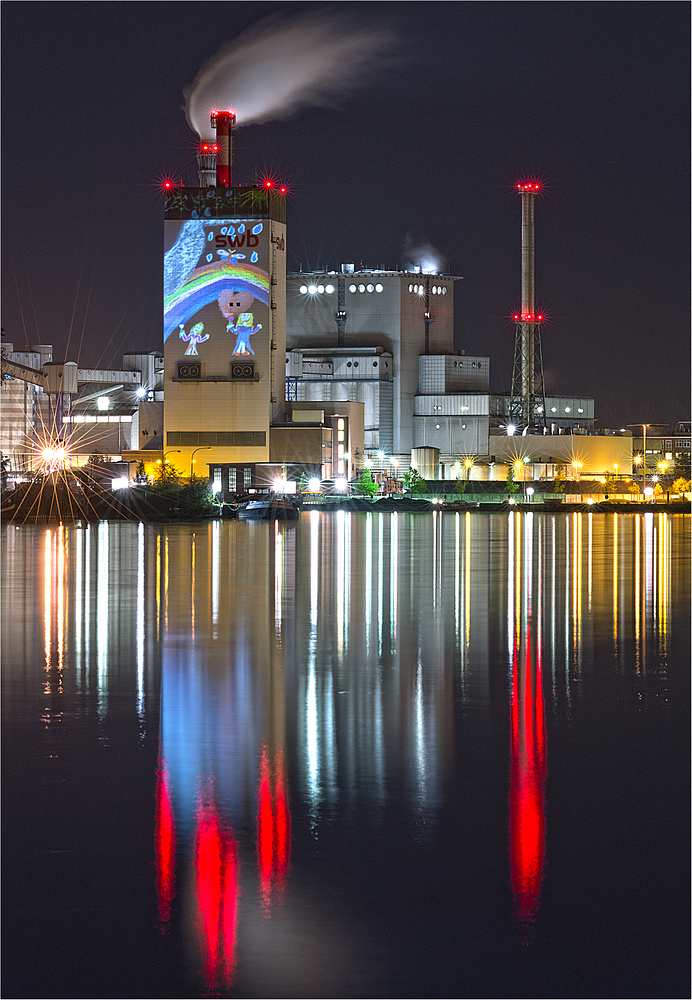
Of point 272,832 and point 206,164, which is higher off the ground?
point 206,164

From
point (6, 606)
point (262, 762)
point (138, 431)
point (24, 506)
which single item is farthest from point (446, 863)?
point (138, 431)

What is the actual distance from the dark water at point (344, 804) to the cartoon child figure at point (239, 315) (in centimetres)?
5141

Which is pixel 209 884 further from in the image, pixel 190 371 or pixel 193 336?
pixel 193 336

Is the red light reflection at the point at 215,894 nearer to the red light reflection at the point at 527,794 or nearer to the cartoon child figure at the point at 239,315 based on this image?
the red light reflection at the point at 527,794

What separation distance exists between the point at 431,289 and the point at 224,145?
70.7 ft

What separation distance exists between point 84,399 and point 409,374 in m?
21.7

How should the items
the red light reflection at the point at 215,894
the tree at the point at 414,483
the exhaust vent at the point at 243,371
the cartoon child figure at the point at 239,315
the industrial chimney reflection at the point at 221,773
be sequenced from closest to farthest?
the red light reflection at the point at 215,894 → the industrial chimney reflection at the point at 221,773 → the cartoon child figure at the point at 239,315 → the exhaust vent at the point at 243,371 → the tree at the point at 414,483

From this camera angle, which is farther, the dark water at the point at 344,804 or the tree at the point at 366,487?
the tree at the point at 366,487

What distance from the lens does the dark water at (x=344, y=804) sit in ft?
19.4

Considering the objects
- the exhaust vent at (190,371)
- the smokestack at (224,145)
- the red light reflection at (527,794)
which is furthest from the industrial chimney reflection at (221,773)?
the smokestack at (224,145)

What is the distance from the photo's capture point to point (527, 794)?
27.1 ft

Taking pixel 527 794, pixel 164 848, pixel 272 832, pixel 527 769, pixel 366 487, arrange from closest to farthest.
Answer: pixel 164 848, pixel 272 832, pixel 527 794, pixel 527 769, pixel 366 487

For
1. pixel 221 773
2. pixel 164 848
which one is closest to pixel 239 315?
pixel 221 773

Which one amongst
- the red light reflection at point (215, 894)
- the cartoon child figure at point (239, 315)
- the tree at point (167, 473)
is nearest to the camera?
the red light reflection at point (215, 894)
